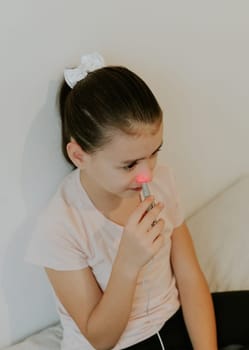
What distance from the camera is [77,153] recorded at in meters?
0.94

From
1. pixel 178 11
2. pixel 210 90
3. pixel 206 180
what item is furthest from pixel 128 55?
pixel 206 180

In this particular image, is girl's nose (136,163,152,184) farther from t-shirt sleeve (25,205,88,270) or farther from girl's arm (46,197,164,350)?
t-shirt sleeve (25,205,88,270)

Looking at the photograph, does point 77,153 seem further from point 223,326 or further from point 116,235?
point 223,326

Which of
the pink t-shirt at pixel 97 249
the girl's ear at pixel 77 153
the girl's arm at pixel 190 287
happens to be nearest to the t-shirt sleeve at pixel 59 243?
the pink t-shirt at pixel 97 249

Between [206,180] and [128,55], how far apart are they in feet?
1.46

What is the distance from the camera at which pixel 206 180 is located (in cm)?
141

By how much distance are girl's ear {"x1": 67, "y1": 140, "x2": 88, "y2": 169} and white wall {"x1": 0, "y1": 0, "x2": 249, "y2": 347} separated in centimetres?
11

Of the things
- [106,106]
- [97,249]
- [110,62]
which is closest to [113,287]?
[97,249]

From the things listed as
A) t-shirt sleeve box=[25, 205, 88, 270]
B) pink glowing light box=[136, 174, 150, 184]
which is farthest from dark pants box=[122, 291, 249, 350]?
pink glowing light box=[136, 174, 150, 184]

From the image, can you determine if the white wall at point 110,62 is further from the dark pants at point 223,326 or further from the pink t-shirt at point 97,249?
the dark pants at point 223,326

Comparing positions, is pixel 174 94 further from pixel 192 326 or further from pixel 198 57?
pixel 192 326

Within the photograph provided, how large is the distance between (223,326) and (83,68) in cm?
59

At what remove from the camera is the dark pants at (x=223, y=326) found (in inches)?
42.4

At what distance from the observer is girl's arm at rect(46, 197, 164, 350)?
88 cm
